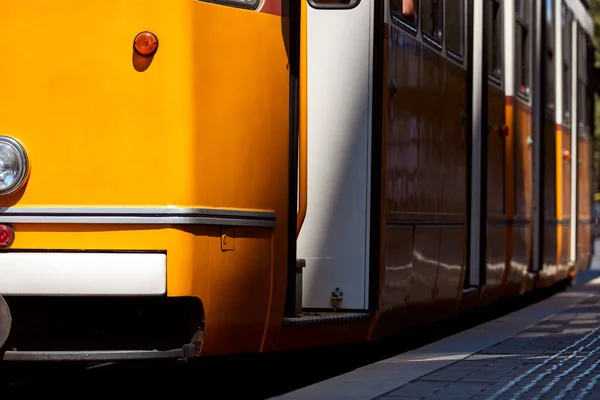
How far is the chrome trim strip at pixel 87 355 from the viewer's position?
19.9 ft

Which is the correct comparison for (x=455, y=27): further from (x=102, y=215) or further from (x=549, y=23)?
(x=549, y=23)

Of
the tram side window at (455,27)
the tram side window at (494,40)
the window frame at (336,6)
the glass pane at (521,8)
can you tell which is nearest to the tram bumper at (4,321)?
the window frame at (336,6)

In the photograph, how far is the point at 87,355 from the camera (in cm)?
610

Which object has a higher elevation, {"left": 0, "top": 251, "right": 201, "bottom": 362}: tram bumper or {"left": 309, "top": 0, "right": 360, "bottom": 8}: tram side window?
{"left": 309, "top": 0, "right": 360, "bottom": 8}: tram side window

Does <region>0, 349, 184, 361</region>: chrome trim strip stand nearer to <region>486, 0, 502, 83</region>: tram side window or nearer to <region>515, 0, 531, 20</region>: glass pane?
<region>486, 0, 502, 83</region>: tram side window

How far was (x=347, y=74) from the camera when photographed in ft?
25.3

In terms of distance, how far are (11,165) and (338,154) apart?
6.99 ft

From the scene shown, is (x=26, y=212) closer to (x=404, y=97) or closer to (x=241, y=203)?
(x=241, y=203)

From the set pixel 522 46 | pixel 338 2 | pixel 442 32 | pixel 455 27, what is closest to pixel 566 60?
pixel 522 46

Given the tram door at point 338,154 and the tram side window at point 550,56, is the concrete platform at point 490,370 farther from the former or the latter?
the tram side window at point 550,56

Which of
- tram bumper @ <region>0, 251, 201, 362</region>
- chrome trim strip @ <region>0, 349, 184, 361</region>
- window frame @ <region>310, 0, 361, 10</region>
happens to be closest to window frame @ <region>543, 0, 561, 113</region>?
window frame @ <region>310, 0, 361, 10</region>

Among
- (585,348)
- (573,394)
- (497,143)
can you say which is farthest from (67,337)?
(497,143)

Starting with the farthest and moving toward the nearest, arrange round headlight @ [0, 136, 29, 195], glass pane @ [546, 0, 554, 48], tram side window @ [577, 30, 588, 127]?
tram side window @ [577, 30, 588, 127], glass pane @ [546, 0, 554, 48], round headlight @ [0, 136, 29, 195]

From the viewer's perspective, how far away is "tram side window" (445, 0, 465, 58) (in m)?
9.69
